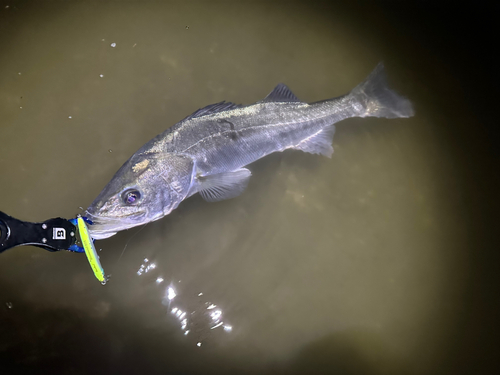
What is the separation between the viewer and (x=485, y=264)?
309 cm

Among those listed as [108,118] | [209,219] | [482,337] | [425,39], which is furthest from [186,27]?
[482,337]

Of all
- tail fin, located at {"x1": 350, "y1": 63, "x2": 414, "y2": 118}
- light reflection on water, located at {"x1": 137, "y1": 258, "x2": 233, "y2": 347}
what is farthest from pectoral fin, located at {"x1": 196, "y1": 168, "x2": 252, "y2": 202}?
tail fin, located at {"x1": 350, "y1": 63, "x2": 414, "y2": 118}

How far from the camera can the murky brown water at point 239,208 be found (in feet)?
8.57

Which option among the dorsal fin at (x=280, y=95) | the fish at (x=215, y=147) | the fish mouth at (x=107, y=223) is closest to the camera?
the fish mouth at (x=107, y=223)

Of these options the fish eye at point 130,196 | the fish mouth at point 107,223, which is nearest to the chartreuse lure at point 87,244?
the fish mouth at point 107,223

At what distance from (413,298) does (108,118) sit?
3578 mm

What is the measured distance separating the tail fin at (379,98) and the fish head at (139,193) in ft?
5.97

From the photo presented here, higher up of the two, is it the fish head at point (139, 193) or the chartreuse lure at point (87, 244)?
the fish head at point (139, 193)

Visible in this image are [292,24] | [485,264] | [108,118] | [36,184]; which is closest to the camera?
[36,184]

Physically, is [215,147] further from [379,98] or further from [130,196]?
[379,98]

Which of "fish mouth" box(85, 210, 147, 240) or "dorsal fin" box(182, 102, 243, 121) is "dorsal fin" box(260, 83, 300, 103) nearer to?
"dorsal fin" box(182, 102, 243, 121)

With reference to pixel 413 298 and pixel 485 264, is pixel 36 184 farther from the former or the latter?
pixel 485 264

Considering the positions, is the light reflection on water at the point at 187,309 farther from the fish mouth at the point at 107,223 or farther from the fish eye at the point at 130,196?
the fish eye at the point at 130,196

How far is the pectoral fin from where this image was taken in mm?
2398
